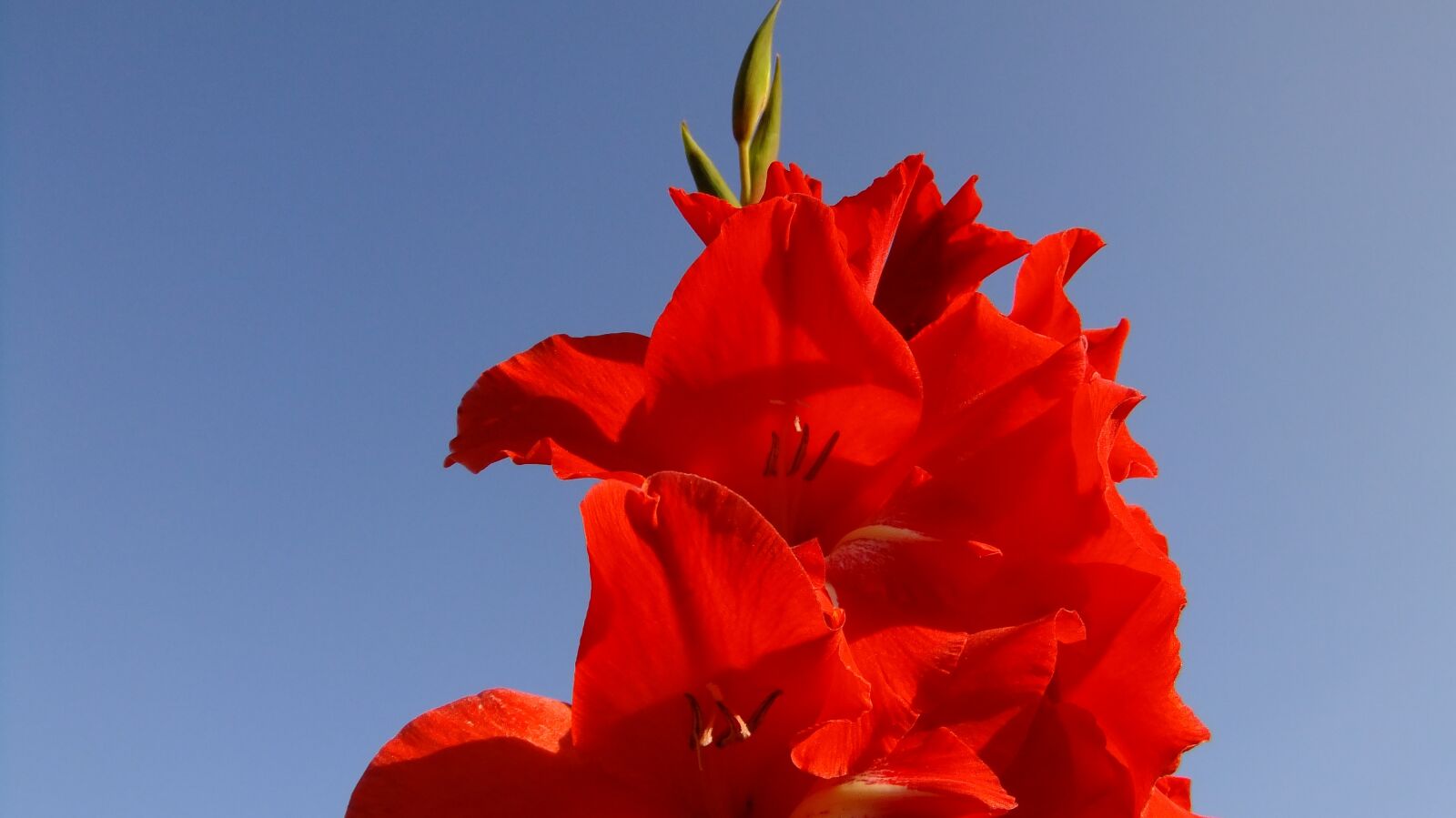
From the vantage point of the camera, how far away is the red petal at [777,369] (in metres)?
1.01

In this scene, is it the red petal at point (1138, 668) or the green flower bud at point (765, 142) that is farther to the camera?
the green flower bud at point (765, 142)

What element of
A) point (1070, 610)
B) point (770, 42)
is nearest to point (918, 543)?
point (1070, 610)

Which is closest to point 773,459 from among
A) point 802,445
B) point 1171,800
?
point 802,445

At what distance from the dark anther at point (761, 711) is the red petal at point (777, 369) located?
0.24 metres

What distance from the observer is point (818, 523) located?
1.16 m

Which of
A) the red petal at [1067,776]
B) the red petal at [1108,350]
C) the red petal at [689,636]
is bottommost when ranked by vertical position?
the red petal at [1067,776]

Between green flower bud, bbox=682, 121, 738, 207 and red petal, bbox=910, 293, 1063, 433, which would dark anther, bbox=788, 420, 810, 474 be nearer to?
red petal, bbox=910, 293, 1063, 433

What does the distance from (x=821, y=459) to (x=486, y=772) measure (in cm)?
44

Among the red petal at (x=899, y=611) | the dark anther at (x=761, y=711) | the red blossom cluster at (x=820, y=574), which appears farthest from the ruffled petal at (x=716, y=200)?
the dark anther at (x=761, y=711)

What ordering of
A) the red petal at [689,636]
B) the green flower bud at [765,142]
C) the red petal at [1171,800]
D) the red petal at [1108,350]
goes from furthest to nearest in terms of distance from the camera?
the green flower bud at [765,142], the red petal at [1108,350], the red petal at [1171,800], the red petal at [689,636]

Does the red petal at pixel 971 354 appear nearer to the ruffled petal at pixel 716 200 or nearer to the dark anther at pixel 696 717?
the ruffled petal at pixel 716 200

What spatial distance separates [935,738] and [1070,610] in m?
0.18

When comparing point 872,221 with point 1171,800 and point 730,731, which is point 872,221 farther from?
point 1171,800

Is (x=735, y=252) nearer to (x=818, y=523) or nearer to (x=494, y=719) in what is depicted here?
(x=818, y=523)
